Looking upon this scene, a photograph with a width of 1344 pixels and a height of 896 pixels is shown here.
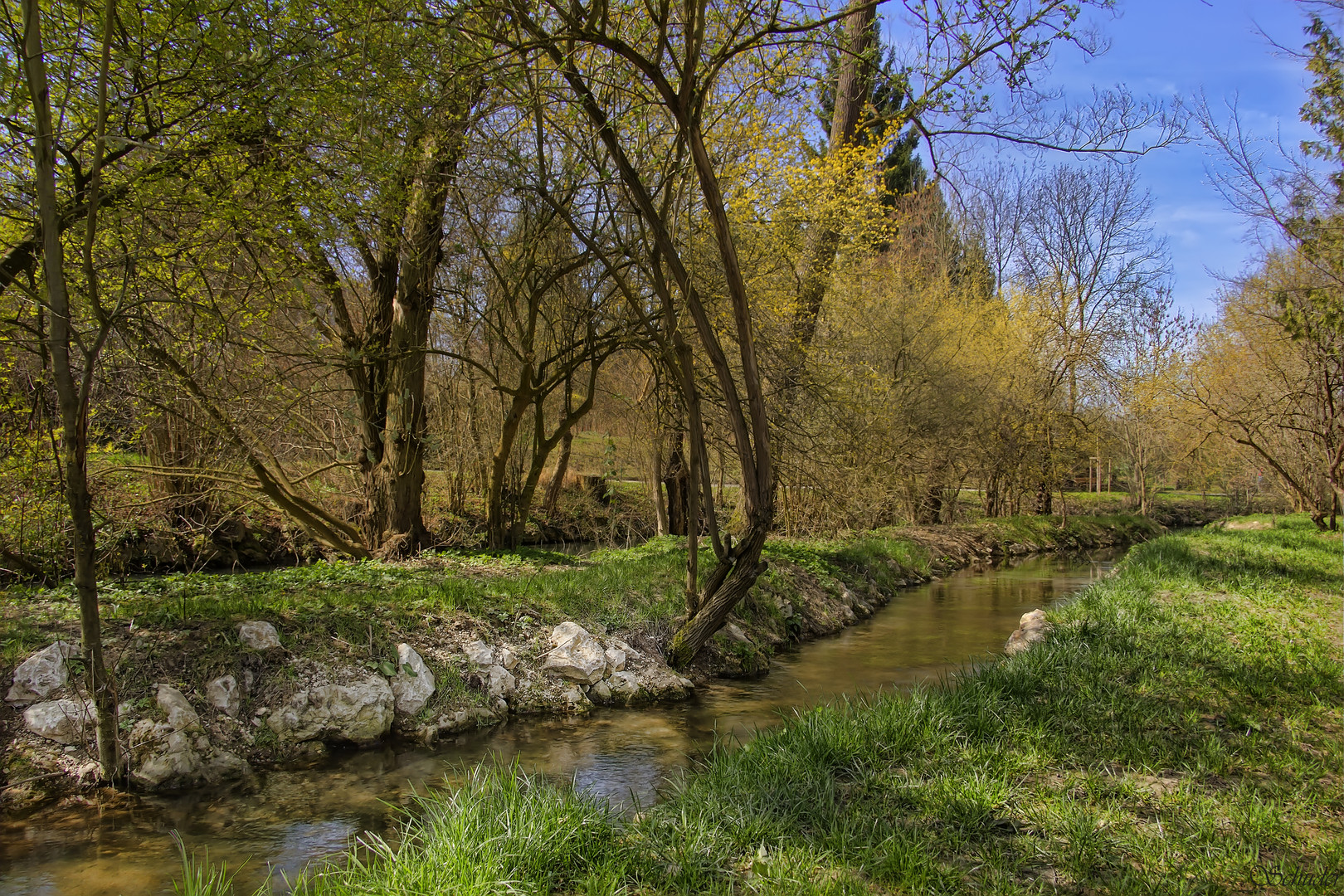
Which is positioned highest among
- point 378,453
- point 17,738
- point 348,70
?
point 348,70

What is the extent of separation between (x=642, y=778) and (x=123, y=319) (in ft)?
14.1

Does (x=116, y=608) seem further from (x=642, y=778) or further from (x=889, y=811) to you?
(x=889, y=811)

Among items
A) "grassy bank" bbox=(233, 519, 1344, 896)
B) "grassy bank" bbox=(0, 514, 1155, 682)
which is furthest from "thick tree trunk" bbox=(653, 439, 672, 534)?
"grassy bank" bbox=(233, 519, 1344, 896)

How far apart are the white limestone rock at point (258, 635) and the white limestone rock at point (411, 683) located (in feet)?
3.02

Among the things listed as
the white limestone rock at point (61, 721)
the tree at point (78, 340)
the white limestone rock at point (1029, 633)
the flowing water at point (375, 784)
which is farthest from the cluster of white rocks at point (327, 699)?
the white limestone rock at point (1029, 633)

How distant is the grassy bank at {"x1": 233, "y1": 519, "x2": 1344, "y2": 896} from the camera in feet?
9.87

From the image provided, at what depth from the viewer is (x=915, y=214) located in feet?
91.4

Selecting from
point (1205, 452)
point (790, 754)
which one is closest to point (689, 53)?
point (790, 754)

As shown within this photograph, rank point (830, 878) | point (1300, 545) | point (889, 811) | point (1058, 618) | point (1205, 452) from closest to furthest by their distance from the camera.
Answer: point (830, 878), point (889, 811), point (1058, 618), point (1300, 545), point (1205, 452)

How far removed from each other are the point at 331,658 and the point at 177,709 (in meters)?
1.09

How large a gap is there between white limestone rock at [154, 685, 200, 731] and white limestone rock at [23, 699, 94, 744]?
0.38 metres

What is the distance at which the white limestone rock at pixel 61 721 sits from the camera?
4.82 meters

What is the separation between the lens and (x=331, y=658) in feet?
19.8

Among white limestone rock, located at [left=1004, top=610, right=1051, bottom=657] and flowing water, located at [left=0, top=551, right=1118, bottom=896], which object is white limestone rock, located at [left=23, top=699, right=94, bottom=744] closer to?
flowing water, located at [left=0, top=551, right=1118, bottom=896]
